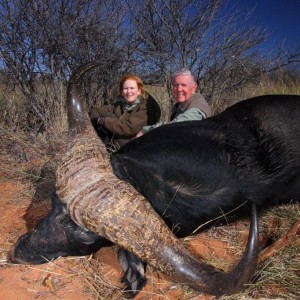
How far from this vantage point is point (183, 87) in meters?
4.05

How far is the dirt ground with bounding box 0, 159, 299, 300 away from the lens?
6.95 ft

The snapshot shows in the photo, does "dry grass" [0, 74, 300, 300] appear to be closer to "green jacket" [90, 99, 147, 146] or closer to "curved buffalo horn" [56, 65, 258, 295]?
"curved buffalo horn" [56, 65, 258, 295]

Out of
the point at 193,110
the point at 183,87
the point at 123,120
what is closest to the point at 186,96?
the point at 183,87

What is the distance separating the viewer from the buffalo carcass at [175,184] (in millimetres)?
1540

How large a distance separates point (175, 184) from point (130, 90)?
2551 millimetres

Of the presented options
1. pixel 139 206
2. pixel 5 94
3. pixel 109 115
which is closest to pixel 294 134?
pixel 139 206

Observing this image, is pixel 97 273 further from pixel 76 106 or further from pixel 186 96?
pixel 186 96

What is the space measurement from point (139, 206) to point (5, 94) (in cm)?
499

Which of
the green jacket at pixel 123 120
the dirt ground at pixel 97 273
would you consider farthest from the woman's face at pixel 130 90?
the dirt ground at pixel 97 273

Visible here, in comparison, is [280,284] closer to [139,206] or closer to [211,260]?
[211,260]

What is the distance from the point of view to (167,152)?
2.05 meters

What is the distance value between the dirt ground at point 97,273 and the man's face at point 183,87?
1.77m

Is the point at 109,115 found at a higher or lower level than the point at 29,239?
higher

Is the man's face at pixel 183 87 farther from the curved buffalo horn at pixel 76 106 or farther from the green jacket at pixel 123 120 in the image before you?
the curved buffalo horn at pixel 76 106
